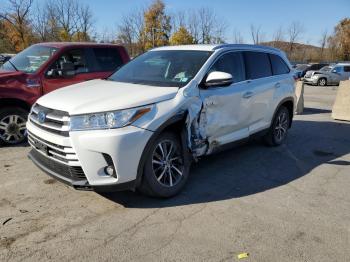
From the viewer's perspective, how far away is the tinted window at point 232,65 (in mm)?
5004

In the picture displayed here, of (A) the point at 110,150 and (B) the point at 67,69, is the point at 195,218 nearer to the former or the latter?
(A) the point at 110,150

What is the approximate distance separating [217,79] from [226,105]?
23.7 inches

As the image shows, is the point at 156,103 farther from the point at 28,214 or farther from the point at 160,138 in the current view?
the point at 28,214

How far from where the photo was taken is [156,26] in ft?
188

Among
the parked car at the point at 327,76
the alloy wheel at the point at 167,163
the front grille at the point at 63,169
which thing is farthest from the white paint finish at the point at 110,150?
the parked car at the point at 327,76

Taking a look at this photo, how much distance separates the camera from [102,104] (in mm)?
3789

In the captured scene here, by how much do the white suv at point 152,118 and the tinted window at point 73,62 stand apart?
74.7 inches

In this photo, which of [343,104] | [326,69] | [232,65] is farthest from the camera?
[326,69]

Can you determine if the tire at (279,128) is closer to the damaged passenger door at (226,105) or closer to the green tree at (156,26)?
the damaged passenger door at (226,105)

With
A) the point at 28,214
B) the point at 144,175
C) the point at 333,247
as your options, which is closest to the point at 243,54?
the point at 144,175

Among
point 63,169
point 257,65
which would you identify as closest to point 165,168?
point 63,169

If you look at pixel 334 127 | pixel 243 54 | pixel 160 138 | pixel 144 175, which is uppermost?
pixel 243 54

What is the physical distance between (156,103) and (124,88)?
2.05 ft

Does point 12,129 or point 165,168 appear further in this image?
Answer: point 12,129
